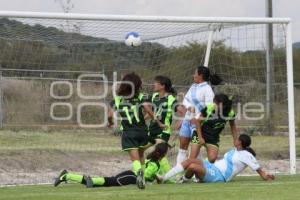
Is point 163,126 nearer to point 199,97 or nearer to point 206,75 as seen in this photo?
point 199,97

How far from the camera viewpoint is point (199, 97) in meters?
14.1

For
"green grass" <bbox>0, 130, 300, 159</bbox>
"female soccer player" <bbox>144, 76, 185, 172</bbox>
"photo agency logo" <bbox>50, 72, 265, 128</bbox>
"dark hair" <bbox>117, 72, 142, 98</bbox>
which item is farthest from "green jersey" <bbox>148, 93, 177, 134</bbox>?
"green grass" <bbox>0, 130, 300, 159</bbox>

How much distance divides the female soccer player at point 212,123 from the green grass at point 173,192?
0.86 metres

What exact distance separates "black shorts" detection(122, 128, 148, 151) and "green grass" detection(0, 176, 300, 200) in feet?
2.11

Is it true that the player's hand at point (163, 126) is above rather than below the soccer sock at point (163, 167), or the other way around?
above

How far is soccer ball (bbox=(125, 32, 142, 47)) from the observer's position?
15.6 metres

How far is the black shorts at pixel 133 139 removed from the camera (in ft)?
40.9

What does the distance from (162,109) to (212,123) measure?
0.93 m

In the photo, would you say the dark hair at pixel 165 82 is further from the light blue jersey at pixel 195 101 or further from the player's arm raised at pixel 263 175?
the player's arm raised at pixel 263 175

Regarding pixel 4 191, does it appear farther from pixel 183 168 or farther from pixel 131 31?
pixel 131 31

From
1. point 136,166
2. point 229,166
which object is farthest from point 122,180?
point 229,166

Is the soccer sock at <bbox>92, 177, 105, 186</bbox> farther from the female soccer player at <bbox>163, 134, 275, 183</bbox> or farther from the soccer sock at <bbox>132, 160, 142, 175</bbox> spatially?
the female soccer player at <bbox>163, 134, 275, 183</bbox>

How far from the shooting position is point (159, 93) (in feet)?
46.8

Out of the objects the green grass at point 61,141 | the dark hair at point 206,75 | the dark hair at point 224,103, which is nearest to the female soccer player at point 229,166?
the dark hair at point 224,103
